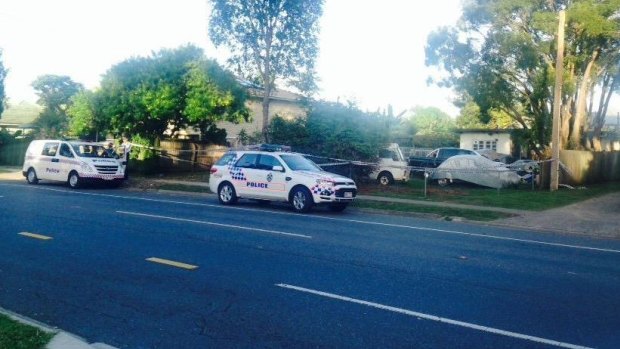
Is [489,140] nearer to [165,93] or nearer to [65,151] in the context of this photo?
[165,93]

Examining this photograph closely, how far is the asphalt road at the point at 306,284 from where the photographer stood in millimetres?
5621

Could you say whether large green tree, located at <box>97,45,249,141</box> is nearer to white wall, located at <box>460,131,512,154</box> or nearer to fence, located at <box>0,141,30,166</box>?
Answer: fence, located at <box>0,141,30,166</box>

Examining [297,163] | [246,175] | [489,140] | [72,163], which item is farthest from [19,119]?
[297,163]

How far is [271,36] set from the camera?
28844mm

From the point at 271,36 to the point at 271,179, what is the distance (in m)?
13.9

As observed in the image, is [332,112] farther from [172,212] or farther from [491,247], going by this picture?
[491,247]

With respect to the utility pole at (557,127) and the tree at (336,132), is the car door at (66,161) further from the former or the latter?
the utility pole at (557,127)

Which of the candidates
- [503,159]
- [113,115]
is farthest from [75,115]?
[503,159]

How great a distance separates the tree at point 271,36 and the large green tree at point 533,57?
8.48 meters

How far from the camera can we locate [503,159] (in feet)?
110

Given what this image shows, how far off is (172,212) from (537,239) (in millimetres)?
8689

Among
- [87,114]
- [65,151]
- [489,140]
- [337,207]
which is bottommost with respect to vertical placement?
[337,207]

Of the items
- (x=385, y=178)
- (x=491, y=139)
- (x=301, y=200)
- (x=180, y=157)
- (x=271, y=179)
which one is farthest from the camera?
(x=491, y=139)

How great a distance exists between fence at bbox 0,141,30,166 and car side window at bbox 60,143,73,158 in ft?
54.6
